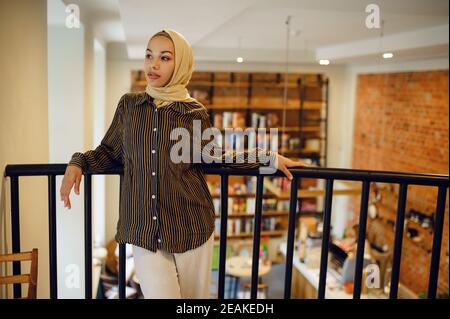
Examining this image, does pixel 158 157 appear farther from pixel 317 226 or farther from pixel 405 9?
pixel 317 226

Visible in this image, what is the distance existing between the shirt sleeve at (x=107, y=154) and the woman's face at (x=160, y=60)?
12cm

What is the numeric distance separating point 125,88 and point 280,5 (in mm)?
783

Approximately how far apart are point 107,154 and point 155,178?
0.62 ft

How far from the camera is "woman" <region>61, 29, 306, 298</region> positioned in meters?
1.16

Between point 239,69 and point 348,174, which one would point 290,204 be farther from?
point 239,69

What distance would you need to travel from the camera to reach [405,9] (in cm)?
213

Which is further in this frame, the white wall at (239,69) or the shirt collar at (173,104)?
the white wall at (239,69)

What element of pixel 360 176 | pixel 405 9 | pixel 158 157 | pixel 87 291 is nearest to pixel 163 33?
pixel 158 157

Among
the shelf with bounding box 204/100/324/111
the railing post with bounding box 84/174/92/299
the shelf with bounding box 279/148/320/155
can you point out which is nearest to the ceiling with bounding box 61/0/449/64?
the railing post with bounding box 84/174/92/299

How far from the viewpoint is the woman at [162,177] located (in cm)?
116
